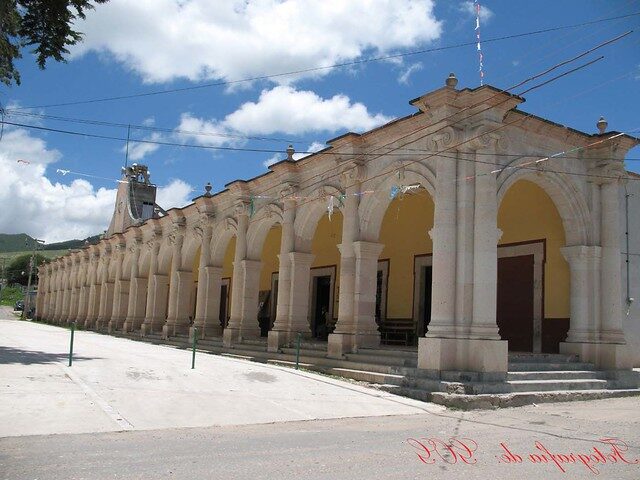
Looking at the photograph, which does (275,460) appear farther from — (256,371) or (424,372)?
(256,371)

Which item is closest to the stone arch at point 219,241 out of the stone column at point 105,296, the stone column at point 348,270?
the stone column at point 348,270

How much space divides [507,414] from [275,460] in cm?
548

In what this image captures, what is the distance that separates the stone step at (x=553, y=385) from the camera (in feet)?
39.0

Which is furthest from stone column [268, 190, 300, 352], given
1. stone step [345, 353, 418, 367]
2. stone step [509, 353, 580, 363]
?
stone step [509, 353, 580, 363]

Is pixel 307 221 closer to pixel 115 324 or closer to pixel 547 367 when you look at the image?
pixel 547 367

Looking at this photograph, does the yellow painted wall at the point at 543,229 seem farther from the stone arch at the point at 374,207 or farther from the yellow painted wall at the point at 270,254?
the yellow painted wall at the point at 270,254

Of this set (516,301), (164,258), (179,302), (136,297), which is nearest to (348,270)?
(516,301)

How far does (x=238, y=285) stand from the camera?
2009cm

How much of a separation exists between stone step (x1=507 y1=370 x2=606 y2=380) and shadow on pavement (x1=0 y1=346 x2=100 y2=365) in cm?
910

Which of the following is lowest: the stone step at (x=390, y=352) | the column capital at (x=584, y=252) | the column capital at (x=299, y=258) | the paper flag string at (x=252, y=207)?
the stone step at (x=390, y=352)

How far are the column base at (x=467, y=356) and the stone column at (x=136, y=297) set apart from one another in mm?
20628

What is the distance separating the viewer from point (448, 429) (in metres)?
8.77

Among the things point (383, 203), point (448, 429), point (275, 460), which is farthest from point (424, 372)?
point (275, 460)

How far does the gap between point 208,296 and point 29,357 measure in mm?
8690
